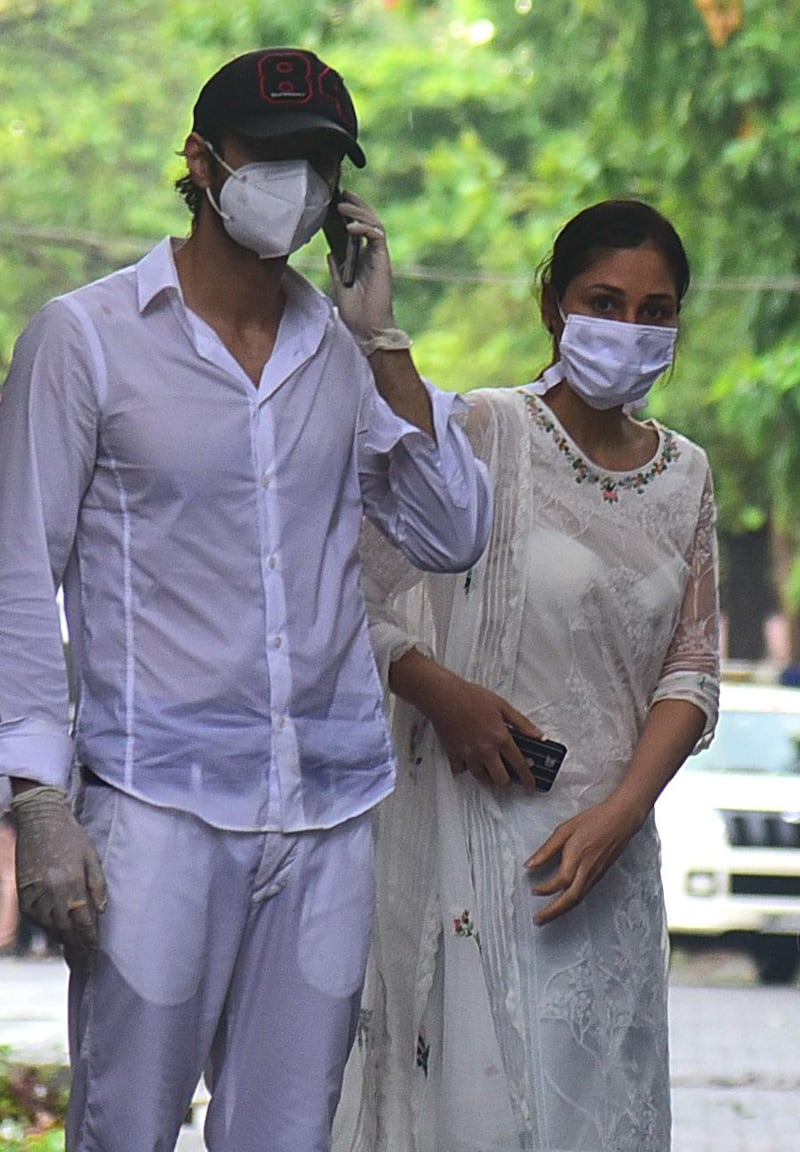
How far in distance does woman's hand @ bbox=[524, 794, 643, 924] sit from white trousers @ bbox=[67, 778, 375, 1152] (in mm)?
706

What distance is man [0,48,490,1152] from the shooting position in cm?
293

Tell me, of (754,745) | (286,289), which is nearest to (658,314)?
(286,289)

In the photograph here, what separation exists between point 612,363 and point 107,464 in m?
1.17

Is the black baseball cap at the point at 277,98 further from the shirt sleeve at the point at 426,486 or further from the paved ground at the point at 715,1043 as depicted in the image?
the paved ground at the point at 715,1043

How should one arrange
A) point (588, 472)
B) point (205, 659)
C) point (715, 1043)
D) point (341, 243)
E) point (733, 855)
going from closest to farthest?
point (205, 659) < point (341, 243) < point (588, 472) < point (715, 1043) < point (733, 855)

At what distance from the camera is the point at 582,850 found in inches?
148

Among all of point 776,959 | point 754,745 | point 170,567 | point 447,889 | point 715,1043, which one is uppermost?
point 170,567

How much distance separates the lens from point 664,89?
11.6 meters

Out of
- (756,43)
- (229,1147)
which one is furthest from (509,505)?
(756,43)

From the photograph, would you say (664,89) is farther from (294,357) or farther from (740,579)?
(740,579)


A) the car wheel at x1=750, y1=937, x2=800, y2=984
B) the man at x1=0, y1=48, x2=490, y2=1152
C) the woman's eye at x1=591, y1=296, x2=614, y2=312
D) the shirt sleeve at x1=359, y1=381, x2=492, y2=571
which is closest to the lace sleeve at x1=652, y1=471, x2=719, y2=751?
the woman's eye at x1=591, y1=296, x2=614, y2=312

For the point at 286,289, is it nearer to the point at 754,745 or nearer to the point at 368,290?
the point at 368,290

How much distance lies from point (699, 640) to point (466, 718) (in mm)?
455

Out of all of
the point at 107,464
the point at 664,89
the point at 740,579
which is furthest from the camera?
the point at 740,579
